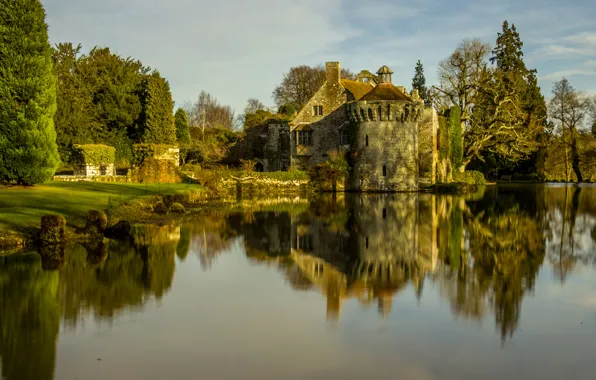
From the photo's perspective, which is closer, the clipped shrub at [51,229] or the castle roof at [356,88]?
the clipped shrub at [51,229]

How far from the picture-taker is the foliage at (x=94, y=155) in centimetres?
3922

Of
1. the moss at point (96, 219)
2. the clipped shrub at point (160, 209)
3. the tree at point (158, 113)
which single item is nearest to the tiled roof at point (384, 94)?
the tree at point (158, 113)

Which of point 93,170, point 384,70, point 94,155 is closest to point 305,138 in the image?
point 384,70

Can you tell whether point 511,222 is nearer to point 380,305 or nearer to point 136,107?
point 380,305

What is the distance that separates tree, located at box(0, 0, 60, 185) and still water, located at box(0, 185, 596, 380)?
26.9 feet

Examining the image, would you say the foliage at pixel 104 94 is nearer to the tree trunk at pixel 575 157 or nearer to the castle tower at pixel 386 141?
the castle tower at pixel 386 141

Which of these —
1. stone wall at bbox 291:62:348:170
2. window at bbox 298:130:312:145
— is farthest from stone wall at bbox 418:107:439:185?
window at bbox 298:130:312:145

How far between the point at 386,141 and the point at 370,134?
1260 millimetres

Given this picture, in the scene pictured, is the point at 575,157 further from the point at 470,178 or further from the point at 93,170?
the point at 93,170

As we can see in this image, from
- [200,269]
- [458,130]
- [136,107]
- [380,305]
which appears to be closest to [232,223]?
→ [200,269]

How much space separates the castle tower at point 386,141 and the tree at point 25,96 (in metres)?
24.0

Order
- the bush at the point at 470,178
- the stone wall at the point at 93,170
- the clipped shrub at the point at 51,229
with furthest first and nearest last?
the bush at the point at 470,178 < the stone wall at the point at 93,170 < the clipped shrub at the point at 51,229

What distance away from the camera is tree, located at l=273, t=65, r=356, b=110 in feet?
244

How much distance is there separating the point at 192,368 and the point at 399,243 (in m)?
11.0
